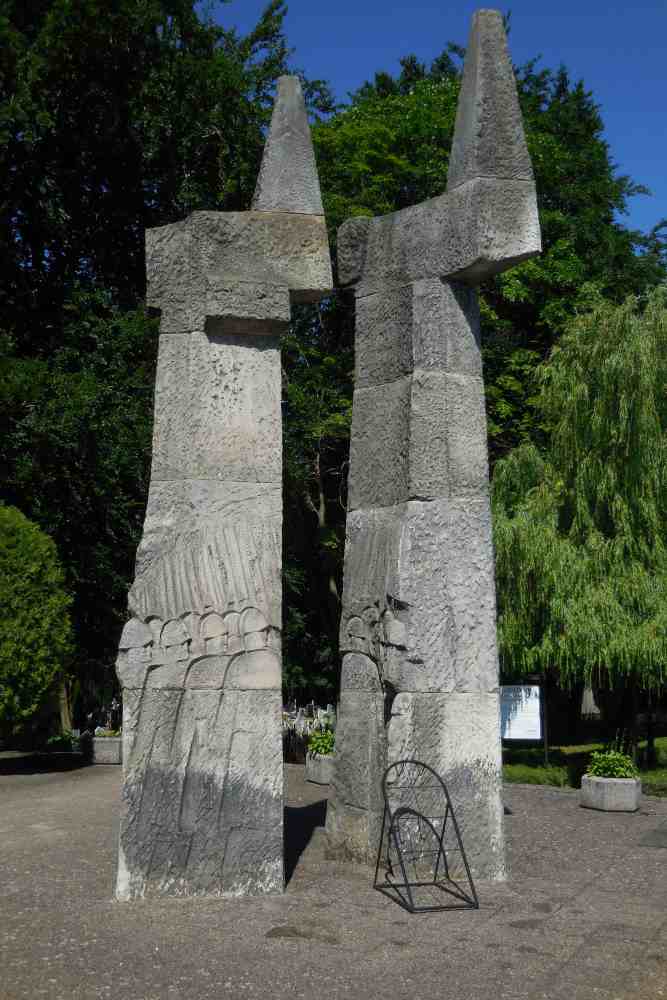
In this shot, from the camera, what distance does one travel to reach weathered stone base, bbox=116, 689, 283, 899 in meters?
7.42

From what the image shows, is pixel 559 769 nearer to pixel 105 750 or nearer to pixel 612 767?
pixel 612 767

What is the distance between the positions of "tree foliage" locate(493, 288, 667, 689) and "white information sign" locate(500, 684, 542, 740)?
1.63 ft

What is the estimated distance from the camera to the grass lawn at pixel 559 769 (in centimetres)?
1408

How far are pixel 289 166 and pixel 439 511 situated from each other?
3050 mm

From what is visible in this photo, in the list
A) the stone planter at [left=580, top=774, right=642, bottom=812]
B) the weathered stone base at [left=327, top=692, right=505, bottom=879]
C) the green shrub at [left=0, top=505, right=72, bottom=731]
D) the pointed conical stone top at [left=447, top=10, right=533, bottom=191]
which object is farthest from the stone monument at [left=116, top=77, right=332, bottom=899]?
the green shrub at [left=0, top=505, right=72, bottom=731]

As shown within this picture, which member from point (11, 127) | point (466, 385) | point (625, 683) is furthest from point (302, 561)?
point (466, 385)

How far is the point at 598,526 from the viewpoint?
15.7 meters

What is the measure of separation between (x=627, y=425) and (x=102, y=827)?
911 centimetres

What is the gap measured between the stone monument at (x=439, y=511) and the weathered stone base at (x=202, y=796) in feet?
3.85

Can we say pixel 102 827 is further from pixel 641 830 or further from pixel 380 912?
pixel 641 830

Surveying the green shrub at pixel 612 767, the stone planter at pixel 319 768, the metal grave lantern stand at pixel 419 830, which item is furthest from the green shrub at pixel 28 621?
the metal grave lantern stand at pixel 419 830

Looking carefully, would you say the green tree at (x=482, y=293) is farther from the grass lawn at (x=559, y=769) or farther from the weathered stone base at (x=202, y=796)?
the weathered stone base at (x=202, y=796)

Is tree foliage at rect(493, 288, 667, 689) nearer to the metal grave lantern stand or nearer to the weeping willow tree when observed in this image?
the weeping willow tree

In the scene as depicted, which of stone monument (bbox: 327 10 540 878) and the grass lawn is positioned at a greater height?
stone monument (bbox: 327 10 540 878)
